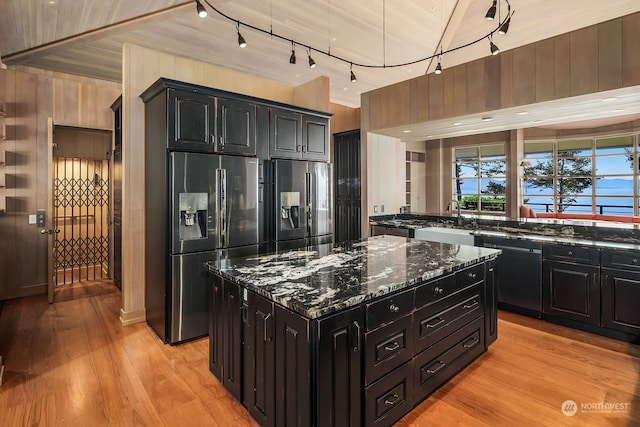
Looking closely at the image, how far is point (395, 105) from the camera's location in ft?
15.3

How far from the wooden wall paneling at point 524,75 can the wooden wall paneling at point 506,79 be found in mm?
38

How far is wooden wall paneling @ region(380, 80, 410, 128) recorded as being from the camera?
4535 mm

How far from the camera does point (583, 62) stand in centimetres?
309

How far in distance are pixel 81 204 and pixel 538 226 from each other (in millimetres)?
6982

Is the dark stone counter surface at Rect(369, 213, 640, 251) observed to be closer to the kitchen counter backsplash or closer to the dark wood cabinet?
the kitchen counter backsplash

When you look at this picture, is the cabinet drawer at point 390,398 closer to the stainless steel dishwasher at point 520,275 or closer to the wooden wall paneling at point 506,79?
the stainless steel dishwasher at point 520,275

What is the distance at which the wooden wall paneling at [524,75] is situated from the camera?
3395mm

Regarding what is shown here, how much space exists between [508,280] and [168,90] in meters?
4.12

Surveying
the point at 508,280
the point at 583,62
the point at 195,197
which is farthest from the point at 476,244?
the point at 195,197

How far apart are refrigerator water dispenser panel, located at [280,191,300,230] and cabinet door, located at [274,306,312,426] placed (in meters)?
2.33

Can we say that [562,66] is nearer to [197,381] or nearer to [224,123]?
[224,123]

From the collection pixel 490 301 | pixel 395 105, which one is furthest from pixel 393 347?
pixel 395 105

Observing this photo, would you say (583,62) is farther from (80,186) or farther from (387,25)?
(80,186)

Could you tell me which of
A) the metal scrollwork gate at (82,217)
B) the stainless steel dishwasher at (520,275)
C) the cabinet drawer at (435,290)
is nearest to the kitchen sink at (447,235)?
the stainless steel dishwasher at (520,275)
